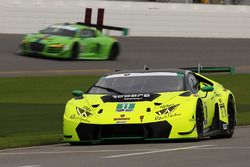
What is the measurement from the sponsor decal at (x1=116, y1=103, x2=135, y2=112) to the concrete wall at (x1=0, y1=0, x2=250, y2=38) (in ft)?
89.5

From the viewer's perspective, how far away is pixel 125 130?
13336 mm

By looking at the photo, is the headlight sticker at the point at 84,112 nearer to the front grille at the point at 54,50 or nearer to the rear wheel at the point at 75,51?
the front grille at the point at 54,50

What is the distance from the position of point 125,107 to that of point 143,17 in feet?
101

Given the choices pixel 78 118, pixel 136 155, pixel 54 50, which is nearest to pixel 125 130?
pixel 78 118

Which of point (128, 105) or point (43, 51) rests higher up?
point (128, 105)

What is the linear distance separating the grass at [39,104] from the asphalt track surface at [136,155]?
152 centimetres

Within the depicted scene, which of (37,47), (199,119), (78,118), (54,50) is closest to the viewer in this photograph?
(78,118)

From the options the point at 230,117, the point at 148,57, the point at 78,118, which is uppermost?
the point at 78,118

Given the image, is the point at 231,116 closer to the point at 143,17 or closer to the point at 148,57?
the point at 148,57

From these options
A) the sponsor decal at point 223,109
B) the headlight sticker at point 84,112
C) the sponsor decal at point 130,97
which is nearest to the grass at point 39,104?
the headlight sticker at point 84,112

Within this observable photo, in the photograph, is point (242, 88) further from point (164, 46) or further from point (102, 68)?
point (164, 46)

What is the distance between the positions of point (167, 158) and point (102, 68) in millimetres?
23001

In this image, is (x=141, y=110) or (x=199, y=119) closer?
(x=141, y=110)

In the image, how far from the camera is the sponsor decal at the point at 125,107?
13.5 meters
